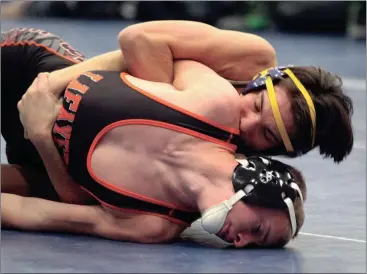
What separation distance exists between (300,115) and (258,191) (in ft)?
0.94

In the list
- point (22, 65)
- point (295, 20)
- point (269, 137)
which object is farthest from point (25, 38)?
point (295, 20)

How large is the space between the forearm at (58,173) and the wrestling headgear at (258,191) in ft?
1.76

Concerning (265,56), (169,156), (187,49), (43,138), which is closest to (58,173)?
(43,138)

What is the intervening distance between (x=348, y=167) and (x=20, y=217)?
6.49 feet

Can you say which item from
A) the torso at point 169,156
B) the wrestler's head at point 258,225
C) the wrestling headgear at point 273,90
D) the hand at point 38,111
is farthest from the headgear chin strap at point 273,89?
the hand at point 38,111

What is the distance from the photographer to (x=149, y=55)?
10.5 feet

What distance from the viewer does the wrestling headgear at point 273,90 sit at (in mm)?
2988

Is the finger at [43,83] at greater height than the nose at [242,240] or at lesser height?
greater

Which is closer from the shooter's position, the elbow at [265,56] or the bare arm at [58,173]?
the bare arm at [58,173]

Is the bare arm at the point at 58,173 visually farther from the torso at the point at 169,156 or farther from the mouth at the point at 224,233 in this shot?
the mouth at the point at 224,233

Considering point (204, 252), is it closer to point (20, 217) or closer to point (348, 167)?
point (20, 217)

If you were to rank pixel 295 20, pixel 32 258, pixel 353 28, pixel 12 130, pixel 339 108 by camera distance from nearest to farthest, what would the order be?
pixel 32 258 < pixel 339 108 < pixel 12 130 < pixel 353 28 < pixel 295 20

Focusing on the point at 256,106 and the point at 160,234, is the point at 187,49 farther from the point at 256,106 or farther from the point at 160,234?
the point at 160,234

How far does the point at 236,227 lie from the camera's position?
114 inches
